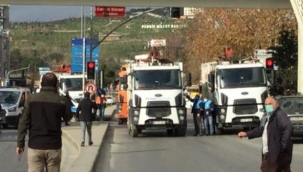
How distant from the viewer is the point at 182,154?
23844mm

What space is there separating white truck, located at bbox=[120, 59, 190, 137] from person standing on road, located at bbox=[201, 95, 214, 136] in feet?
5.30

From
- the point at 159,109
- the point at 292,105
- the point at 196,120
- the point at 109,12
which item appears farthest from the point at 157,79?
the point at 109,12

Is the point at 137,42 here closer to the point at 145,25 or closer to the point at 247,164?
the point at 145,25

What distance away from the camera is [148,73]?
32.6m

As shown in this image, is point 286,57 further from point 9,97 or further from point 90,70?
point 9,97

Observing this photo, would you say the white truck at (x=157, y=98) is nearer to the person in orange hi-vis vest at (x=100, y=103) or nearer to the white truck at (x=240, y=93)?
the white truck at (x=240, y=93)

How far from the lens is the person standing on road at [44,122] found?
10.4 m

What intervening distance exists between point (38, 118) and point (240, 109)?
2363 cm

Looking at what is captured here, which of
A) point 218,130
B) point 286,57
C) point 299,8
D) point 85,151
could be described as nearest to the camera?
point 85,151

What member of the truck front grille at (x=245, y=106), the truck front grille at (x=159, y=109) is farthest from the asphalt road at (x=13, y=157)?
the truck front grille at (x=245, y=106)

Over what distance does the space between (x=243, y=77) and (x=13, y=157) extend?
1410 cm

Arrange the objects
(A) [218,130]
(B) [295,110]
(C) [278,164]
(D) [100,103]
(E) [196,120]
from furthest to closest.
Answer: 1. (D) [100,103]
2. (A) [218,130]
3. (E) [196,120]
4. (B) [295,110]
5. (C) [278,164]

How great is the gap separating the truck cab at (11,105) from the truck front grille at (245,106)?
10.6 metres

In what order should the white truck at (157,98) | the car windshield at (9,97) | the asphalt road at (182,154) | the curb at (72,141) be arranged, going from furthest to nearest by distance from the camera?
the car windshield at (9,97)
the white truck at (157,98)
the curb at (72,141)
the asphalt road at (182,154)
